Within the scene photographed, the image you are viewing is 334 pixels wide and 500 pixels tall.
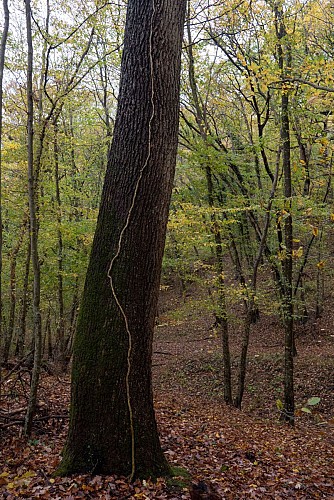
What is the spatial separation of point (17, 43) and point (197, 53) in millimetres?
4462

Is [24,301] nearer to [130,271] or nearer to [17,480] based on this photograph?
[17,480]

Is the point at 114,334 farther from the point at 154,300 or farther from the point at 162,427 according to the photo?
the point at 162,427

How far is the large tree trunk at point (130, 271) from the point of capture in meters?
3.46

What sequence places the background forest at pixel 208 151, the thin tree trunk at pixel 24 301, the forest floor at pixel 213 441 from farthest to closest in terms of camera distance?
the thin tree trunk at pixel 24 301 → the background forest at pixel 208 151 → the forest floor at pixel 213 441

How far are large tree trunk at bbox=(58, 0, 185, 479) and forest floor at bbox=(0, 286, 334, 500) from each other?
11.8 inches

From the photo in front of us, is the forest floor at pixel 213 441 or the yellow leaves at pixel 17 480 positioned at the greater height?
the yellow leaves at pixel 17 480

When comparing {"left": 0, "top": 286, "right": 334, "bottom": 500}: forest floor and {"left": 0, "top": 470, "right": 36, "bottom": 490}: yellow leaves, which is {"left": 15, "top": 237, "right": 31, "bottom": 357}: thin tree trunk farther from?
{"left": 0, "top": 470, "right": 36, "bottom": 490}: yellow leaves

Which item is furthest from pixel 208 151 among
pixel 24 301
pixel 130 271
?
pixel 24 301

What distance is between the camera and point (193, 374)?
12875mm

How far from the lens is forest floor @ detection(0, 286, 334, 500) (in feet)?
11.2

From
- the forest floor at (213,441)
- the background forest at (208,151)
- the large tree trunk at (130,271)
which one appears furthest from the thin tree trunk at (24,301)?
the large tree trunk at (130,271)

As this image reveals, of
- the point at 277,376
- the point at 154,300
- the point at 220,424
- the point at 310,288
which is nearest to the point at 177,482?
the point at 154,300

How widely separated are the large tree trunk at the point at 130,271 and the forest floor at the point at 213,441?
299mm

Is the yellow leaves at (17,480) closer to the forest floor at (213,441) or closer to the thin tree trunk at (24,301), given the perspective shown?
the forest floor at (213,441)
